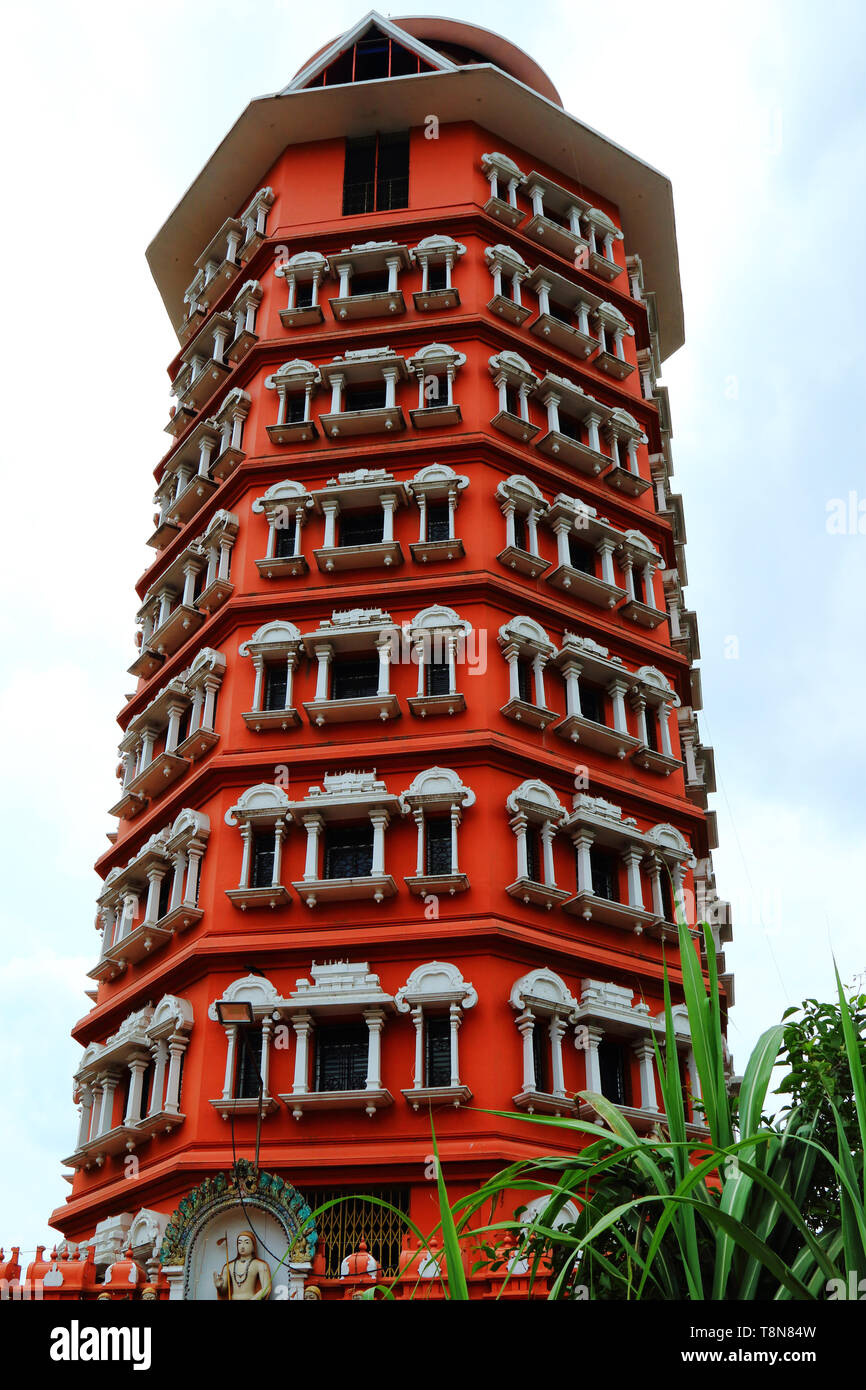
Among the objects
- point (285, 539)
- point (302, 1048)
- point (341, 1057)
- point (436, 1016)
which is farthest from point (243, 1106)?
point (285, 539)

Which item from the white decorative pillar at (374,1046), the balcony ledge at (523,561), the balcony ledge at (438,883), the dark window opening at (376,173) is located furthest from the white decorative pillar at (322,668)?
the dark window opening at (376,173)

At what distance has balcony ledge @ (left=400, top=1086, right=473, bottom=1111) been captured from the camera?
67.6 ft

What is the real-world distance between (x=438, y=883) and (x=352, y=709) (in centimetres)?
403

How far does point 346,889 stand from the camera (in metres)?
23.3

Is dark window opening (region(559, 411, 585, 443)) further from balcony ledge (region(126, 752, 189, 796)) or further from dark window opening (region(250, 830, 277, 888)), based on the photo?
dark window opening (region(250, 830, 277, 888))

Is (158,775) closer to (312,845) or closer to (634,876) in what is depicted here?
(312,845)

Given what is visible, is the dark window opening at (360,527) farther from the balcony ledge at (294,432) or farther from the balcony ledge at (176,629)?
the balcony ledge at (176,629)

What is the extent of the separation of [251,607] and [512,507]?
5.72m

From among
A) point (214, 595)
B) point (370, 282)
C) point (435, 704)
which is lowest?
point (435, 704)

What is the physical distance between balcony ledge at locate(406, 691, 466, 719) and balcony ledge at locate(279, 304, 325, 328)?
10890 millimetres

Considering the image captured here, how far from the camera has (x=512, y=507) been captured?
2775cm

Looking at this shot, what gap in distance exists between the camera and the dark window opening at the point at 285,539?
93.6 ft
